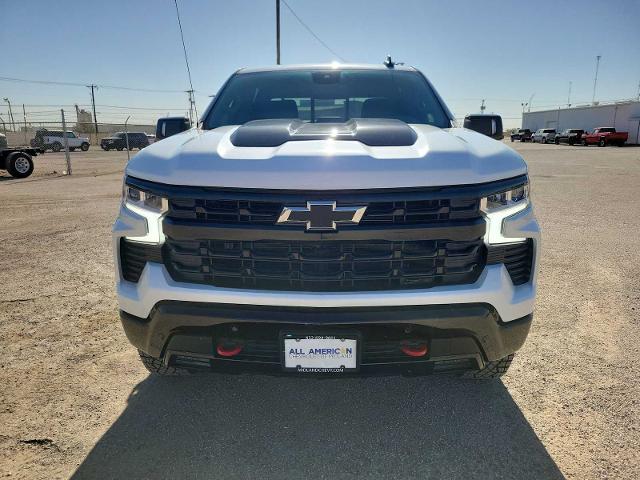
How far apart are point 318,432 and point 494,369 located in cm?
102

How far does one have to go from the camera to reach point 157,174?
2078 millimetres

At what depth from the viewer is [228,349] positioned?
2.09m

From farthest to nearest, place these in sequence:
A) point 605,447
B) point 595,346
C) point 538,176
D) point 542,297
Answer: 1. point 538,176
2. point 542,297
3. point 595,346
4. point 605,447

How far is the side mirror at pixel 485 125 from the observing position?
3.29m

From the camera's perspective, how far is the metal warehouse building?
45.4 m

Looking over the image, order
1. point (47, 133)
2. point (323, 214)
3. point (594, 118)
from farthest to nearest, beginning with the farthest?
point (594, 118) → point (47, 133) → point (323, 214)

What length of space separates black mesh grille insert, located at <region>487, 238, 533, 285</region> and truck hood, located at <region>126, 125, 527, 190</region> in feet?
1.04

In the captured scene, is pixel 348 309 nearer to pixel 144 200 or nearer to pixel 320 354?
pixel 320 354

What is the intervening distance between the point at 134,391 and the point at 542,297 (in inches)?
137

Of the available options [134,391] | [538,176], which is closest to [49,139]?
[538,176]

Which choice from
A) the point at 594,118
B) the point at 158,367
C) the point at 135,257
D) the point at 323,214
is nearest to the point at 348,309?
the point at 323,214

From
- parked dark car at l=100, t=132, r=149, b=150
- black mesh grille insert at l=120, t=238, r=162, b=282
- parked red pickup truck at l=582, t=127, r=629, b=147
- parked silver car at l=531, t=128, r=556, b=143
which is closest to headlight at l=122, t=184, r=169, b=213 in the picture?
black mesh grille insert at l=120, t=238, r=162, b=282

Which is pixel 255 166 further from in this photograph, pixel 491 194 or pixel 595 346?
pixel 595 346

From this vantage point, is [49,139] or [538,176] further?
[49,139]
